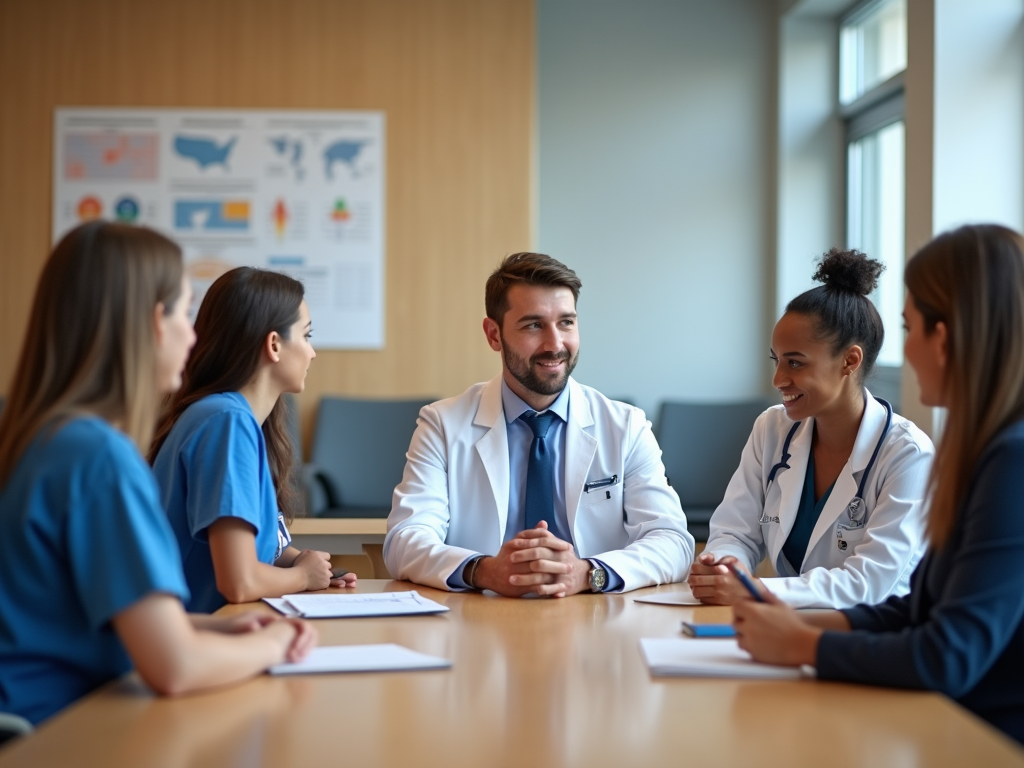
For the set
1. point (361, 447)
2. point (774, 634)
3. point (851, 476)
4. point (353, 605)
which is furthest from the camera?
point (361, 447)

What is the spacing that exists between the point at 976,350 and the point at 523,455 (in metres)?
1.47

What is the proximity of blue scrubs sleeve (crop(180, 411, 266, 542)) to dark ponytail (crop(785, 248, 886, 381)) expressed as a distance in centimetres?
134

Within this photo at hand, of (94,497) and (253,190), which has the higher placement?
(253,190)

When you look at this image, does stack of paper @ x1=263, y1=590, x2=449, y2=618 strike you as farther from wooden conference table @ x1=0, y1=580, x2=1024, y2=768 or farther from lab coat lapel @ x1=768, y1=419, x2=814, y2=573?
lab coat lapel @ x1=768, y1=419, x2=814, y2=573

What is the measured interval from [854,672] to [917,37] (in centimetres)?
377

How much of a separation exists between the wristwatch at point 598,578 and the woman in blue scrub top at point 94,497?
2.93 ft

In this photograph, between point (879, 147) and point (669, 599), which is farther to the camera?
point (879, 147)

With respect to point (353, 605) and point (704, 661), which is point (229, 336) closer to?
point (353, 605)

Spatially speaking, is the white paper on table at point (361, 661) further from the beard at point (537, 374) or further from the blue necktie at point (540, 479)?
the beard at point (537, 374)

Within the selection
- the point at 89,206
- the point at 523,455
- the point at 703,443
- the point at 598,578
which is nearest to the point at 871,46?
the point at 703,443

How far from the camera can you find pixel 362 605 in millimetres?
2102

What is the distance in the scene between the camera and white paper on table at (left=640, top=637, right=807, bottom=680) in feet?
5.19

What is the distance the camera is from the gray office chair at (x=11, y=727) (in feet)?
4.42

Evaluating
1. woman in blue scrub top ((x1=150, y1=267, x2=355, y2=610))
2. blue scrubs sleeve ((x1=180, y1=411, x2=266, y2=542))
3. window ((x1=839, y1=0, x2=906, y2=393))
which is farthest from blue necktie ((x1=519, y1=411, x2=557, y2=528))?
window ((x1=839, y1=0, x2=906, y2=393))
